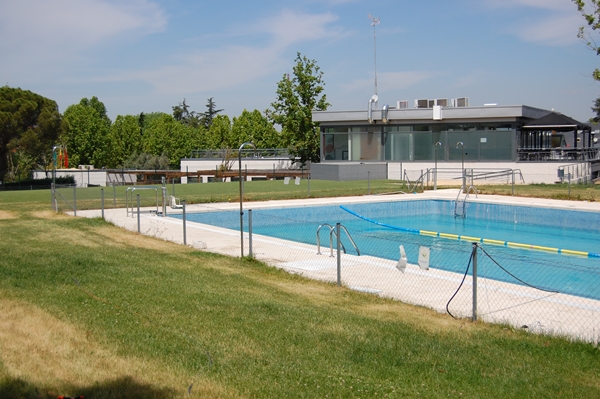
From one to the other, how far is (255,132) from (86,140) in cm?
1809

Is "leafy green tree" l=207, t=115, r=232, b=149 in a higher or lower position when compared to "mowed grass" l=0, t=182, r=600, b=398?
higher

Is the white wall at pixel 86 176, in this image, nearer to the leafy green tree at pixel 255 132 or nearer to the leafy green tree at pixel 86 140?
the leafy green tree at pixel 86 140

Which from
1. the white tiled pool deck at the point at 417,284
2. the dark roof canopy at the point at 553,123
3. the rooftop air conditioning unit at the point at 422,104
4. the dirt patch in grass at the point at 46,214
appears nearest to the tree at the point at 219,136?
the rooftop air conditioning unit at the point at 422,104

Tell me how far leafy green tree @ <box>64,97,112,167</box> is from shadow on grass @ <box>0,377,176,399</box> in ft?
211

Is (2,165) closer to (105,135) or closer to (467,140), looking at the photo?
(105,135)

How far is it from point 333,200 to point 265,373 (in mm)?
23370

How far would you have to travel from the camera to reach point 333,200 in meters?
29.0

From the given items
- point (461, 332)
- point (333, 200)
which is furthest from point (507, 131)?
point (461, 332)

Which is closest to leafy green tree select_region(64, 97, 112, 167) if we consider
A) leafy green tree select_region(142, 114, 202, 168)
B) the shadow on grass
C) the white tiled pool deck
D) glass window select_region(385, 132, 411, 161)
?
leafy green tree select_region(142, 114, 202, 168)

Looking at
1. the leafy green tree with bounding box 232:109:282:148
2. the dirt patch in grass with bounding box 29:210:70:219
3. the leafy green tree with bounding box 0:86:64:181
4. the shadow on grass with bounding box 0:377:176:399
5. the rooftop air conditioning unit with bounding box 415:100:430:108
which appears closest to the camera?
the shadow on grass with bounding box 0:377:176:399

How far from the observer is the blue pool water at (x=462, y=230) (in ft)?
44.0

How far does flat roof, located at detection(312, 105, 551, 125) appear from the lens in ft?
134

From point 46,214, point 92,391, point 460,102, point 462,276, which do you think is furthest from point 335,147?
point 92,391

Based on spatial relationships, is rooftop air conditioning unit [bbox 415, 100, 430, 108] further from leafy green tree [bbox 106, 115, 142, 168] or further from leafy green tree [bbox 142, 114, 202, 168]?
leafy green tree [bbox 106, 115, 142, 168]
